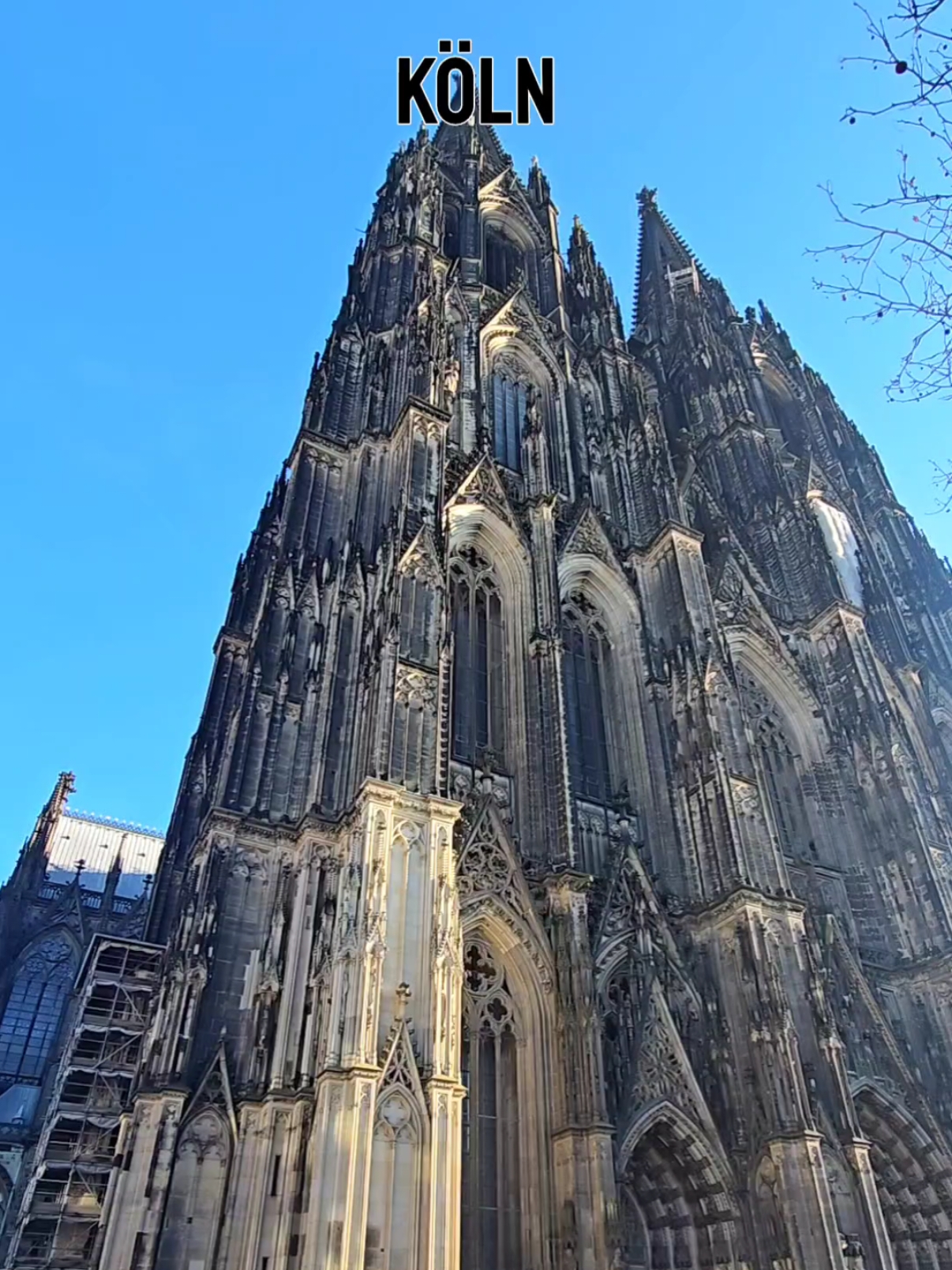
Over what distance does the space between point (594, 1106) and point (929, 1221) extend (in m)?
8.78

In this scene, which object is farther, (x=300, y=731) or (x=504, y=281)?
(x=504, y=281)

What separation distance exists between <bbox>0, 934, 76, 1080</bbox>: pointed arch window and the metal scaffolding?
10387mm

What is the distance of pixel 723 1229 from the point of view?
1530 cm

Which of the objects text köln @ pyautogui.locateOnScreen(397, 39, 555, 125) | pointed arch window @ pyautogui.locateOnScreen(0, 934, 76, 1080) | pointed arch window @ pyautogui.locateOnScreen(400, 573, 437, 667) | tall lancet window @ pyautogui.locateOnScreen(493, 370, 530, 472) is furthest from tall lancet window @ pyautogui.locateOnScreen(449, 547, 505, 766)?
pointed arch window @ pyautogui.locateOnScreen(0, 934, 76, 1080)

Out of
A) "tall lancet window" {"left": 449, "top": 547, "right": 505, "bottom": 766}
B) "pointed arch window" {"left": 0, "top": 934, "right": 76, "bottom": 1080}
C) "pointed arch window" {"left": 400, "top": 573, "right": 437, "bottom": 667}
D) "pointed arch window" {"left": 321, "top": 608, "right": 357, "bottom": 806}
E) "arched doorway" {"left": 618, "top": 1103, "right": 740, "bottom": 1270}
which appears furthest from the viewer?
"pointed arch window" {"left": 0, "top": 934, "right": 76, "bottom": 1080}

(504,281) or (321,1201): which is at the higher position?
(504,281)

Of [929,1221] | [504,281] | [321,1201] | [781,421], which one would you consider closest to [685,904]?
[929,1221]

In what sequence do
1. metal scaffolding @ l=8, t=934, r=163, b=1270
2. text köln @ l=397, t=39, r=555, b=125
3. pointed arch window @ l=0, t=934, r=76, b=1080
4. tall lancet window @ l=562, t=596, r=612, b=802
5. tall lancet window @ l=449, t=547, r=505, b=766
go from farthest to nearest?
pointed arch window @ l=0, t=934, r=76, b=1080 → tall lancet window @ l=562, t=596, r=612, b=802 → tall lancet window @ l=449, t=547, r=505, b=766 → metal scaffolding @ l=8, t=934, r=163, b=1270 → text köln @ l=397, t=39, r=555, b=125

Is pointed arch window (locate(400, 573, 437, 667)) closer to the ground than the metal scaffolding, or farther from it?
farther from it

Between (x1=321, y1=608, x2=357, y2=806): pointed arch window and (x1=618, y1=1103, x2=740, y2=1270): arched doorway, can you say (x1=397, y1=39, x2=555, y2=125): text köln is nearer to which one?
(x1=321, y1=608, x2=357, y2=806): pointed arch window

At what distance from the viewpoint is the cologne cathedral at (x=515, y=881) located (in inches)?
502

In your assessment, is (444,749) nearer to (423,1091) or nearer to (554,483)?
(423,1091)

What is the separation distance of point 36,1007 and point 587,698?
2394cm

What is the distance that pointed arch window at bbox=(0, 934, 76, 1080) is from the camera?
31062 mm
